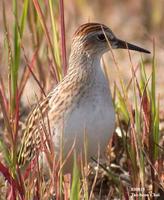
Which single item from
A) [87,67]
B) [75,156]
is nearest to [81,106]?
[87,67]

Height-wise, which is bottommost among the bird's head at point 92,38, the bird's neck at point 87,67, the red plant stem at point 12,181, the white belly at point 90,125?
the red plant stem at point 12,181

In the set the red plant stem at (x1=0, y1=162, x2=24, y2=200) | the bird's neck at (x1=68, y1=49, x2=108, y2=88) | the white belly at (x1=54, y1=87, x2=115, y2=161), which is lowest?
the red plant stem at (x1=0, y1=162, x2=24, y2=200)

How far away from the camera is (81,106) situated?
208 inches

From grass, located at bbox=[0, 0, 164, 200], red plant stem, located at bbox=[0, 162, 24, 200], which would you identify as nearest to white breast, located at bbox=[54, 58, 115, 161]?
grass, located at bbox=[0, 0, 164, 200]

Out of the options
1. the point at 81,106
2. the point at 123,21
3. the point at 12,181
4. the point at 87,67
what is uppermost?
the point at 123,21

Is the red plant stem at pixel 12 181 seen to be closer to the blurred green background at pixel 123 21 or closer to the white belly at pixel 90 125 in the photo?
the white belly at pixel 90 125

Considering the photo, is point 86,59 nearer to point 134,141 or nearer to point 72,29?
point 134,141

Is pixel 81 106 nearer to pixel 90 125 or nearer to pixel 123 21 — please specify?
pixel 90 125

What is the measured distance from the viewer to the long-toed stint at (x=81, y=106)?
17.1ft

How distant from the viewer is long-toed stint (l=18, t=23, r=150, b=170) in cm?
520

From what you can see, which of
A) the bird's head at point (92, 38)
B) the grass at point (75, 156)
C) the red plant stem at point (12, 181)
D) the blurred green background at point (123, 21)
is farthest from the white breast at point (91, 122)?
the blurred green background at point (123, 21)

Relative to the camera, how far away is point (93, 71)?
562cm

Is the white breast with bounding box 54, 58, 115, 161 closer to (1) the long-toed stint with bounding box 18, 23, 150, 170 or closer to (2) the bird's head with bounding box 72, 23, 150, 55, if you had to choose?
(1) the long-toed stint with bounding box 18, 23, 150, 170

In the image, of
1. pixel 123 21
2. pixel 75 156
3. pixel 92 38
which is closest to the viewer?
pixel 75 156
